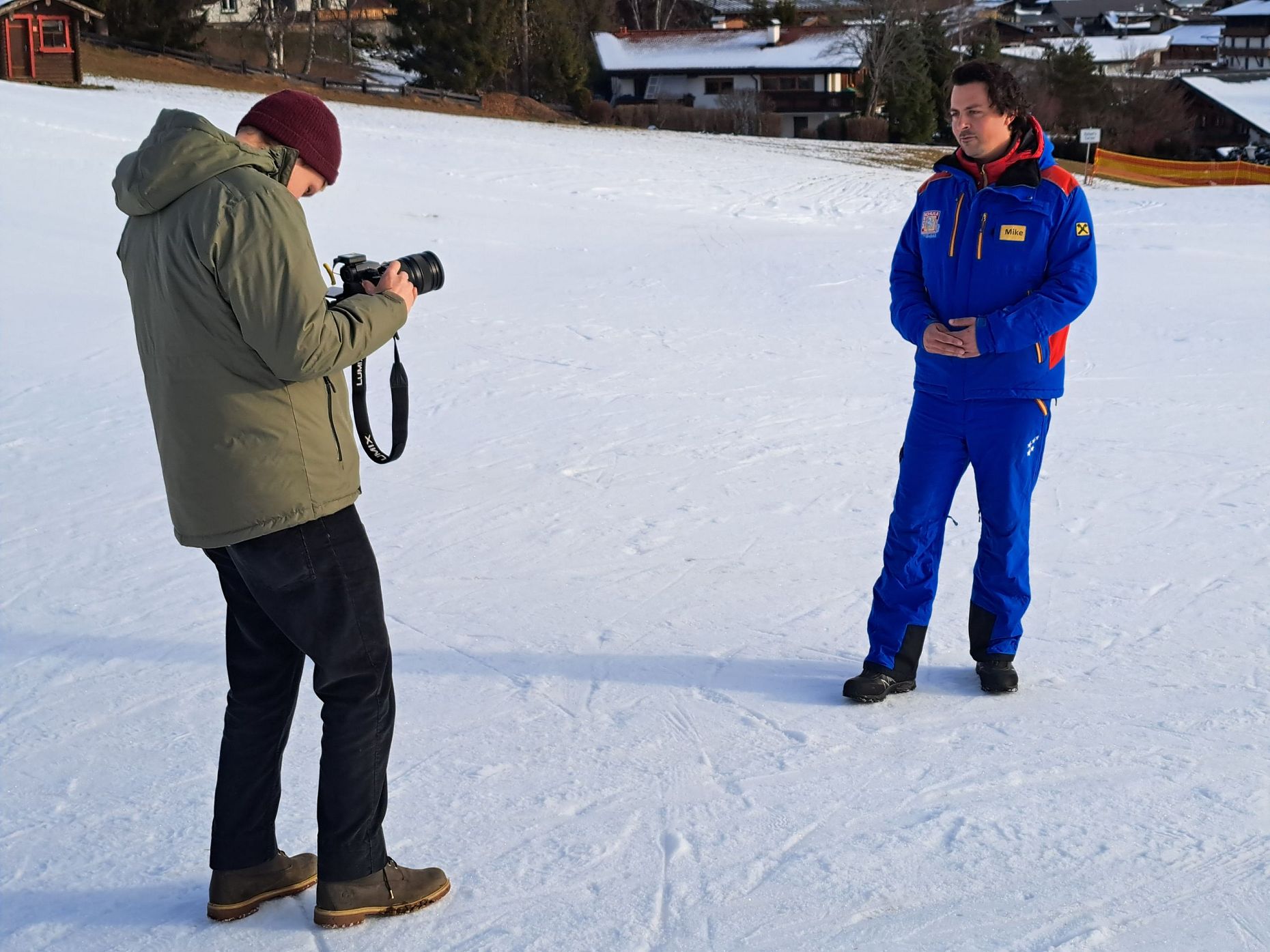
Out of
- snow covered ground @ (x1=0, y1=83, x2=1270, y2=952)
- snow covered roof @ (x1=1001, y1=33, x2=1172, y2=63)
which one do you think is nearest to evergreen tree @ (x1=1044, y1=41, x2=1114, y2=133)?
snow covered roof @ (x1=1001, y1=33, x2=1172, y2=63)

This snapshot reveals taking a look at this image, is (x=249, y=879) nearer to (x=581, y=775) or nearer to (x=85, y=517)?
(x=581, y=775)

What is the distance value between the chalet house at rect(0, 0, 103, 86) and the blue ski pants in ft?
94.9

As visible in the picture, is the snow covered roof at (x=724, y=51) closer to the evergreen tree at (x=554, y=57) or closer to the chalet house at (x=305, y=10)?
the evergreen tree at (x=554, y=57)

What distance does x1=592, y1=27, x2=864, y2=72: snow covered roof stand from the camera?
46.6 m

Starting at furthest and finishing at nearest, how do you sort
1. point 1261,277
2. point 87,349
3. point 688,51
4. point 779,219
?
point 688,51, point 779,219, point 1261,277, point 87,349

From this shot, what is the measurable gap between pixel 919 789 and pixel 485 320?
23.9 ft

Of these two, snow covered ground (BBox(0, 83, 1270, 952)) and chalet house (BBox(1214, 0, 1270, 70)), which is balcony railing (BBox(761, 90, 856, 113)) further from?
snow covered ground (BBox(0, 83, 1270, 952))

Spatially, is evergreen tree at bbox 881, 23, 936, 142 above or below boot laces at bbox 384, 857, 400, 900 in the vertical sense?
above

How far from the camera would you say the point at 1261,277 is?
1209 centimetres

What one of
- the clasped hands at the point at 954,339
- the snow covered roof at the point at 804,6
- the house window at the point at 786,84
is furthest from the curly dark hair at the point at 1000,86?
the snow covered roof at the point at 804,6

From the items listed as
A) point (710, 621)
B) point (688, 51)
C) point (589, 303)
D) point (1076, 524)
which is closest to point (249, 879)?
point (710, 621)

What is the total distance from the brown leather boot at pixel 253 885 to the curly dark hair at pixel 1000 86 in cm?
261

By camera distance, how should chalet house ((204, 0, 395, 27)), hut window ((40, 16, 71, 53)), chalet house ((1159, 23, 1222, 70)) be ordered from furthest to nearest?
chalet house ((1159, 23, 1222, 70))
chalet house ((204, 0, 395, 27))
hut window ((40, 16, 71, 53))

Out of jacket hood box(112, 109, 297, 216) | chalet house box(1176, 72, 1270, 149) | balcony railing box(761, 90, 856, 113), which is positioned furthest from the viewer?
chalet house box(1176, 72, 1270, 149)
